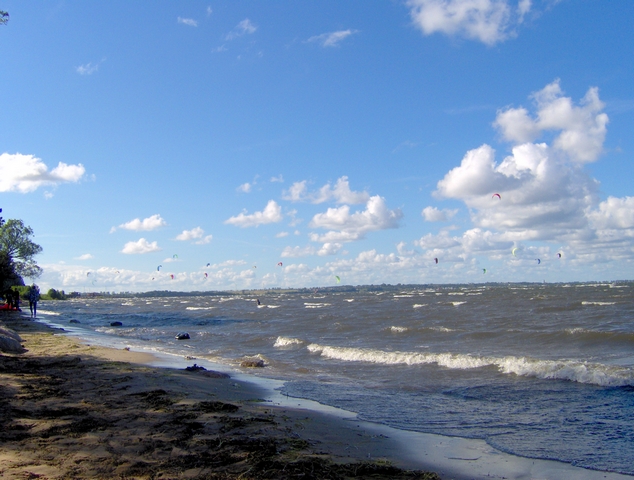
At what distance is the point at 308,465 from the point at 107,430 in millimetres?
3187

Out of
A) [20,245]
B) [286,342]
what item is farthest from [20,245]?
[286,342]

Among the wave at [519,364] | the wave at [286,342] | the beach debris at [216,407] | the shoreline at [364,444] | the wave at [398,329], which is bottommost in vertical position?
the wave at [398,329]

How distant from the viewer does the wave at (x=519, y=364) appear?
13367 mm

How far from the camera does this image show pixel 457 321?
3550 cm

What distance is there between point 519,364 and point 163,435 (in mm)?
12419

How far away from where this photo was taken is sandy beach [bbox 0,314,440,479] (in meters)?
5.57

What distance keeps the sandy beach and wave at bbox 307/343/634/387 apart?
8080 mm

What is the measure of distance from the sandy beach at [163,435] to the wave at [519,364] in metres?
8.08

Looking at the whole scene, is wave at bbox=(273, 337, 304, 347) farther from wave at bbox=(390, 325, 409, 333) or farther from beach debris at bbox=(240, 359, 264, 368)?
wave at bbox=(390, 325, 409, 333)

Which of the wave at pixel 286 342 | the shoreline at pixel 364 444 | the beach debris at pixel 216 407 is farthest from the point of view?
the wave at pixel 286 342

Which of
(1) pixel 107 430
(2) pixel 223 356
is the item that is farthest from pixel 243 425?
(2) pixel 223 356

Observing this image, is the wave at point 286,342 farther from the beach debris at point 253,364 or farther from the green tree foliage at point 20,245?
the green tree foliage at point 20,245

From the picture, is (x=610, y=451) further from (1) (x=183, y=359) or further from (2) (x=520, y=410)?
(1) (x=183, y=359)

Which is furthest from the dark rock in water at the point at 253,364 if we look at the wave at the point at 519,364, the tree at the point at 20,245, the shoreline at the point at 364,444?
the tree at the point at 20,245
